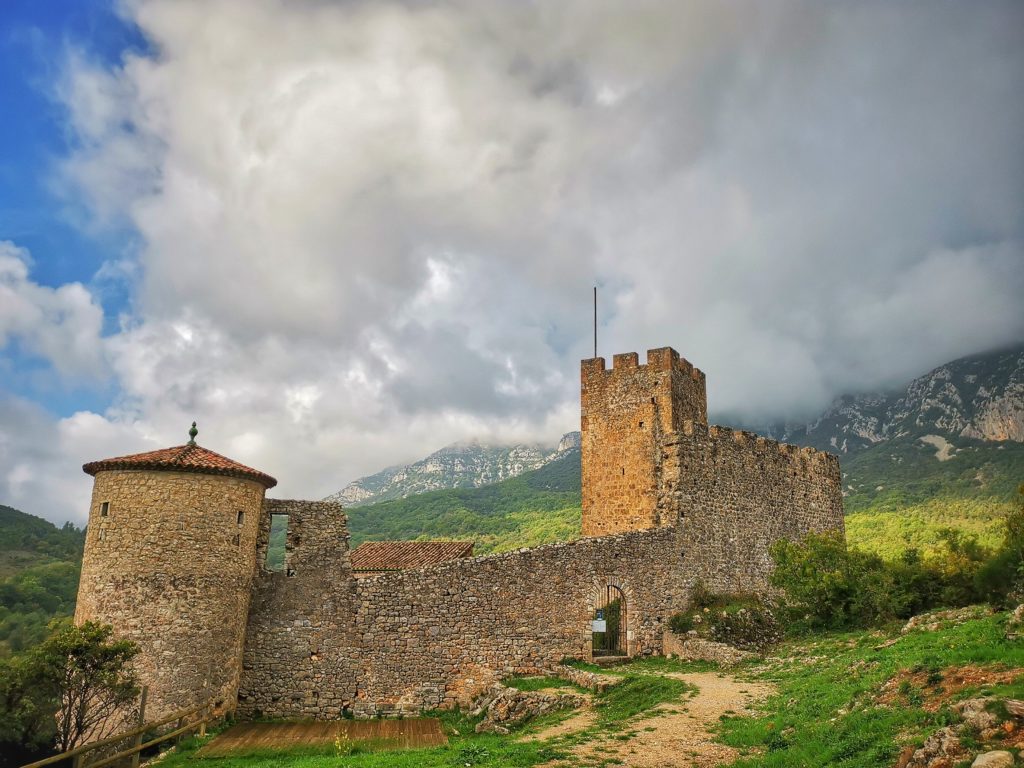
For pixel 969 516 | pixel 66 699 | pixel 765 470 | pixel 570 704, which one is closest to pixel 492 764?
pixel 570 704

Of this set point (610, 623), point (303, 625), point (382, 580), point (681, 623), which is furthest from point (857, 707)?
point (303, 625)

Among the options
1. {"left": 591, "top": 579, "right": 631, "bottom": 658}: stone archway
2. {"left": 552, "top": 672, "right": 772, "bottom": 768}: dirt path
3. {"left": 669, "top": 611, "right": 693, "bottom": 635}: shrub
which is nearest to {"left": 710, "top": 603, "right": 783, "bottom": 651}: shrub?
{"left": 669, "top": 611, "right": 693, "bottom": 635}: shrub

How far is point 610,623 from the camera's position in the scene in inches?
923

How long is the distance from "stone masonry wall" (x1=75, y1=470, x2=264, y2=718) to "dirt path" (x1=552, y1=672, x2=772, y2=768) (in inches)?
418

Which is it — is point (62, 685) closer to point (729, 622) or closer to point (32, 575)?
point (729, 622)

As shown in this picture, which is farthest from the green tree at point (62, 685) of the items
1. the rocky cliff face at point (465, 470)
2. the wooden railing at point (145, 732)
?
the rocky cliff face at point (465, 470)

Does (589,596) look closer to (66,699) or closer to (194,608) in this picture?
(194,608)

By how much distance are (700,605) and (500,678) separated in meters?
8.07

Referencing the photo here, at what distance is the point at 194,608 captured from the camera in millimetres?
17609

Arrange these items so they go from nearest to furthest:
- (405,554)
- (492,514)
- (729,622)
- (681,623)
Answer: (729,622) → (681,623) → (405,554) → (492,514)

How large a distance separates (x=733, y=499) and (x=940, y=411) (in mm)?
84203

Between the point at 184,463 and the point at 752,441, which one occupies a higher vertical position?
the point at 752,441

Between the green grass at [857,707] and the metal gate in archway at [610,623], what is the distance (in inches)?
249

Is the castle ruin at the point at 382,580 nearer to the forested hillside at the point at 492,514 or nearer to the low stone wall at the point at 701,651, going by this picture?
the low stone wall at the point at 701,651
